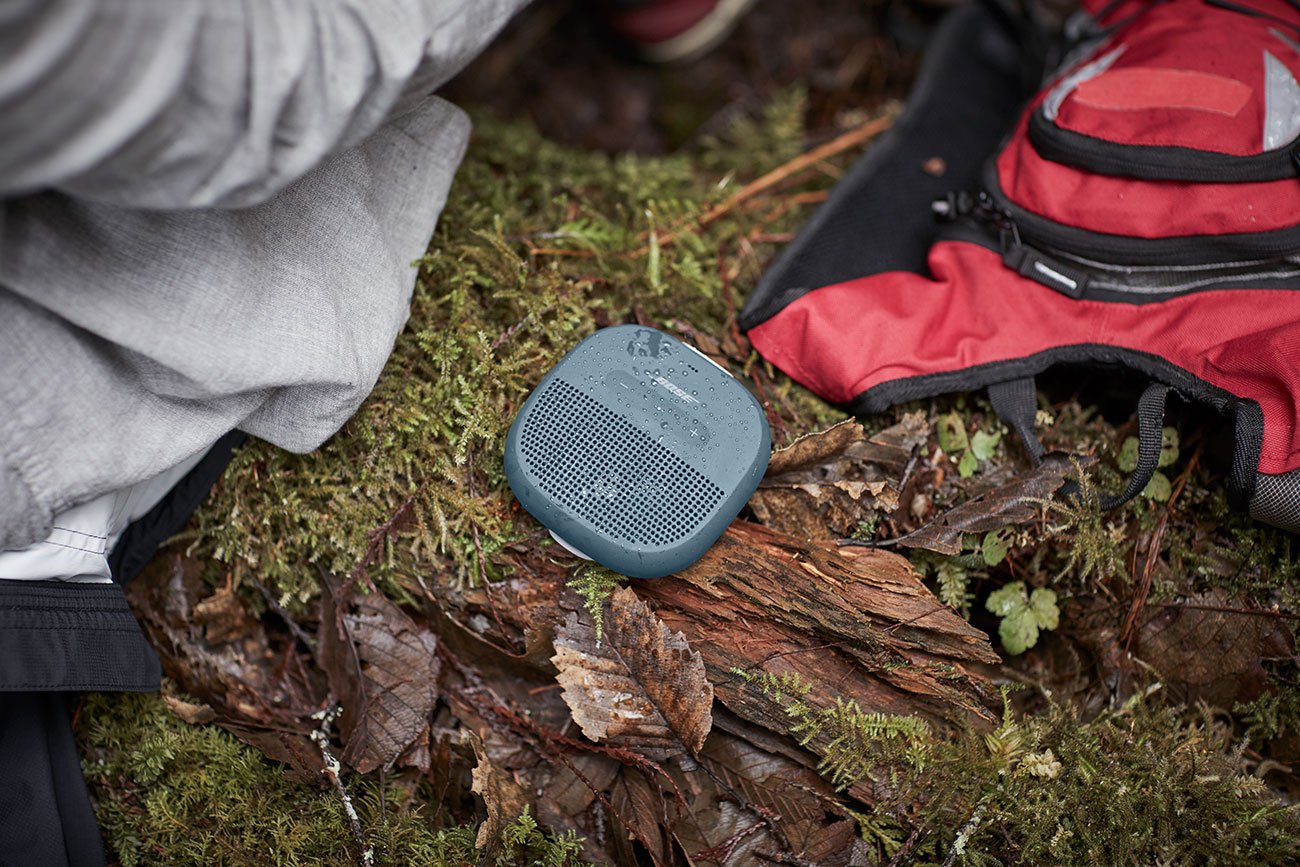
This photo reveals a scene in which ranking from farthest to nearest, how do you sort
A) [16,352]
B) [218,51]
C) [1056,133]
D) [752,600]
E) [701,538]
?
[1056,133] < [752,600] < [701,538] < [16,352] < [218,51]

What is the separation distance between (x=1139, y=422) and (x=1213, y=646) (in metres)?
0.54

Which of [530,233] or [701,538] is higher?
[530,233]

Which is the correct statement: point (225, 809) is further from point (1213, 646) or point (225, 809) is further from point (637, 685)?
point (1213, 646)

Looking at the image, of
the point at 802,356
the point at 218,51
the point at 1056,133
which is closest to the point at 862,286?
the point at 802,356

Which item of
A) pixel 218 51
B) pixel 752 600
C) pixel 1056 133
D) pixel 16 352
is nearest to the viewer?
pixel 218 51

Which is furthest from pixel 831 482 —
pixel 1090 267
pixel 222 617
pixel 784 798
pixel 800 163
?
pixel 222 617

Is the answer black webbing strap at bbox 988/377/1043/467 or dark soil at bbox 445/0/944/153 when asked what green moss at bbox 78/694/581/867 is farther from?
dark soil at bbox 445/0/944/153

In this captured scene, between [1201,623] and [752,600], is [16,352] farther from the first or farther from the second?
[1201,623]

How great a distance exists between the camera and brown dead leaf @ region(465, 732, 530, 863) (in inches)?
68.2

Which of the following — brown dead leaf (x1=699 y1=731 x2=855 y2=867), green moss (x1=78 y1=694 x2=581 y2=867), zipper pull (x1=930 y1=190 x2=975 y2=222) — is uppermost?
zipper pull (x1=930 y1=190 x2=975 y2=222)

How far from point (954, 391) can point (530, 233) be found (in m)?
1.12

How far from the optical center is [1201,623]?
74.1 inches

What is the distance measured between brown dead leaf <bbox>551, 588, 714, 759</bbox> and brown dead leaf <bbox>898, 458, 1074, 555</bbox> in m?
0.56

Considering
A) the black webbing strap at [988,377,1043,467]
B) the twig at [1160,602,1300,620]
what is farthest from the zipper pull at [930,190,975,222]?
the twig at [1160,602,1300,620]
